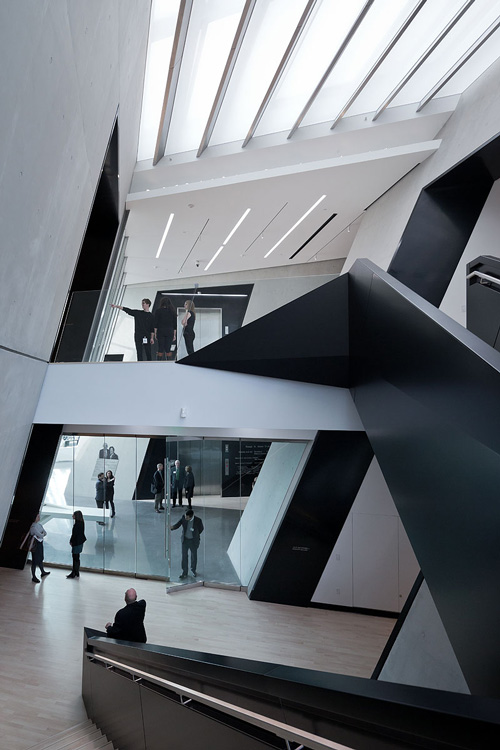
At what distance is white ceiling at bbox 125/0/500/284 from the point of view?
8141 mm

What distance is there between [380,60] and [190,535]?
980cm

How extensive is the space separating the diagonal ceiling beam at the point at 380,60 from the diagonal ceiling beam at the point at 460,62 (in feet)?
4.08

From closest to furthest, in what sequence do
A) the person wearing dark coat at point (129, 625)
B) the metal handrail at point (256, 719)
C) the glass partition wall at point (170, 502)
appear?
1. the metal handrail at point (256, 719)
2. the person wearing dark coat at point (129, 625)
3. the glass partition wall at point (170, 502)

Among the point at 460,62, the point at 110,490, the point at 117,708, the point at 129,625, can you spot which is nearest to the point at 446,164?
the point at 460,62

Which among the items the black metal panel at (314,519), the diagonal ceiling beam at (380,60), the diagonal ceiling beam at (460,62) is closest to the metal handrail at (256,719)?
the black metal panel at (314,519)

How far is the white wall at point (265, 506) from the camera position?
10.0 metres

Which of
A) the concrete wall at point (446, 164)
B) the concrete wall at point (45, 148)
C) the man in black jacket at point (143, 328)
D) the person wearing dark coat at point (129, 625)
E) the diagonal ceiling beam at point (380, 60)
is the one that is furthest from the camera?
the man in black jacket at point (143, 328)

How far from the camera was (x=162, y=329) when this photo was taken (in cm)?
877

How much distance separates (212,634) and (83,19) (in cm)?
Result: 859

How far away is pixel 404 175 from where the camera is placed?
10.9m

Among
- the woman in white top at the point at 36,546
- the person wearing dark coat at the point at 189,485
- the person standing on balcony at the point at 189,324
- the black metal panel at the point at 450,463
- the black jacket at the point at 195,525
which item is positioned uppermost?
the person standing on balcony at the point at 189,324

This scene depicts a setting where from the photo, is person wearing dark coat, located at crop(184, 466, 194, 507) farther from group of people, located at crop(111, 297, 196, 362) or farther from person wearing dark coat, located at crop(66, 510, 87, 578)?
group of people, located at crop(111, 297, 196, 362)

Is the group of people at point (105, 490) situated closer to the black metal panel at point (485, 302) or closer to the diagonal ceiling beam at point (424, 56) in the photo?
the black metal panel at point (485, 302)

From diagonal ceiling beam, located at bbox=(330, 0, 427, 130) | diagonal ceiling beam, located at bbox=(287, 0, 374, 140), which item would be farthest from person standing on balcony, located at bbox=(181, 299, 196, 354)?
diagonal ceiling beam, located at bbox=(330, 0, 427, 130)
